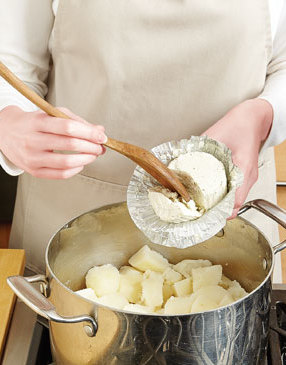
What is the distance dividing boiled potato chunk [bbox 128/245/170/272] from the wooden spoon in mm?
163

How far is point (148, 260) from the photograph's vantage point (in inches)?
31.9

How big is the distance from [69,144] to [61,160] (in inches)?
2.4

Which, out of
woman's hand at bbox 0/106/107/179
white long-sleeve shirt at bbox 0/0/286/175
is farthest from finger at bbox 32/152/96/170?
white long-sleeve shirt at bbox 0/0/286/175

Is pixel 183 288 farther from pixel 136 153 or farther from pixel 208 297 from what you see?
pixel 136 153

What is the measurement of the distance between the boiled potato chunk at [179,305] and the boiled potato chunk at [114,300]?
0.06 m

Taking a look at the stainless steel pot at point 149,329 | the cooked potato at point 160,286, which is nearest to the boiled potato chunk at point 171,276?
the cooked potato at point 160,286

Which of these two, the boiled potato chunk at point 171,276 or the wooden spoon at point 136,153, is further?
the boiled potato chunk at point 171,276

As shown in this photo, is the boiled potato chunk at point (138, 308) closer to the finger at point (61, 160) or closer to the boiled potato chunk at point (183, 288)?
the boiled potato chunk at point (183, 288)

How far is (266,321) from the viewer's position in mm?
649

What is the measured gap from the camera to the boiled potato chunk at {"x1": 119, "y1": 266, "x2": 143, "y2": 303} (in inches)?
29.9

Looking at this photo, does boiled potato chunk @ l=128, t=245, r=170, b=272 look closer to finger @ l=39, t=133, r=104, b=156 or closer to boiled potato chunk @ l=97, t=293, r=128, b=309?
boiled potato chunk @ l=97, t=293, r=128, b=309

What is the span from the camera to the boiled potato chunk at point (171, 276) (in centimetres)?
78

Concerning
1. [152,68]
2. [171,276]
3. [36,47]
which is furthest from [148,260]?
[36,47]

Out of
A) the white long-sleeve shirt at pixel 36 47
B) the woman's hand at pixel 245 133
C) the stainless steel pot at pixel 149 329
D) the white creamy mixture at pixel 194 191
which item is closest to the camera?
the stainless steel pot at pixel 149 329
